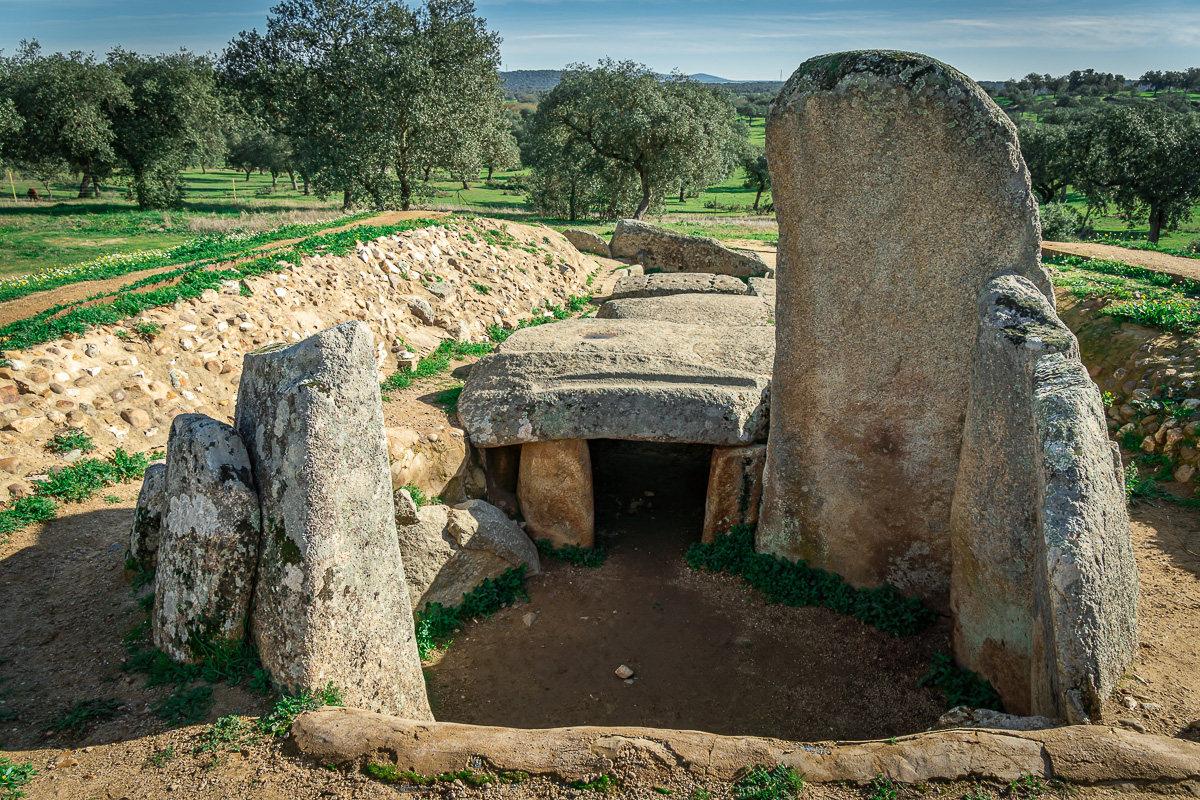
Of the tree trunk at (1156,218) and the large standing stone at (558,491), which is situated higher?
the tree trunk at (1156,218)

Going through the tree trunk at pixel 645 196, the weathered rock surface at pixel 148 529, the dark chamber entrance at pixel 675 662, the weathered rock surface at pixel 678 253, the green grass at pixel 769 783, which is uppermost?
the tree trunk at pixel 645 196

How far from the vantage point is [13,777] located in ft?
11.4

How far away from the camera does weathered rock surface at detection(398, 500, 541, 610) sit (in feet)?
20.1

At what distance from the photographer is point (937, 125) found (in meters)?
5.17

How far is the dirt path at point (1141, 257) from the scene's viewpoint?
13.7 m

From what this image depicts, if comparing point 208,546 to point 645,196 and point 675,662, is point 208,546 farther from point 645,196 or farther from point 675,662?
point 645,196

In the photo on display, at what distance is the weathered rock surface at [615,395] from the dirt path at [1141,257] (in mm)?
10489

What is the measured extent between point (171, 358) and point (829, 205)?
22.2 feet

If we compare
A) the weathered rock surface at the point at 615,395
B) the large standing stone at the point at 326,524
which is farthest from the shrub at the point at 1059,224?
the large standing stone at the point at 326,524

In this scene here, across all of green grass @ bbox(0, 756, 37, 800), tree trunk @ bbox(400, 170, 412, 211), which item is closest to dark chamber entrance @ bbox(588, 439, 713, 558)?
green grass @ bbox(0, 756, 37, 800)

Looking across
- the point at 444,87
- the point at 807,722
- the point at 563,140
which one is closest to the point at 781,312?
the point at 807,722

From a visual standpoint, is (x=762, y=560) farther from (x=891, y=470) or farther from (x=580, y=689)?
(x=580, y=689)

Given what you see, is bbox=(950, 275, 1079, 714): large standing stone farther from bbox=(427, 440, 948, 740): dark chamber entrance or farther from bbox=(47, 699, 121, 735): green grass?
bbox=(47, 699, 121, 735): green grass

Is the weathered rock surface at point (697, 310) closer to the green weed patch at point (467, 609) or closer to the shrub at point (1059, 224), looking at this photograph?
the green weed patch at point (467, 609)
